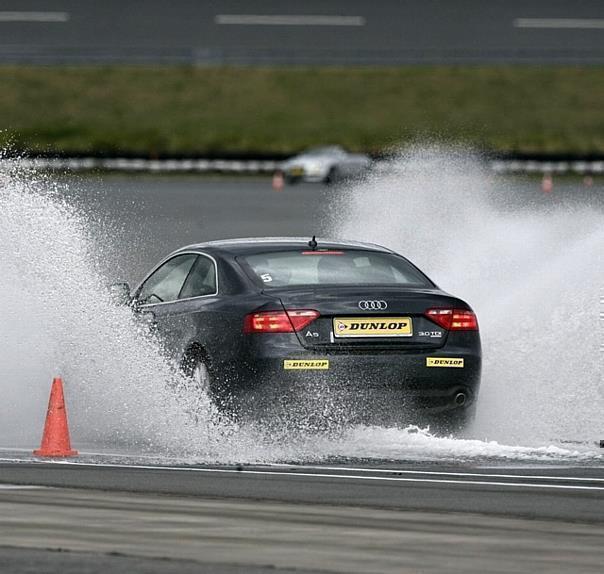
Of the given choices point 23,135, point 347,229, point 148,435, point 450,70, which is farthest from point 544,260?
point 450,70

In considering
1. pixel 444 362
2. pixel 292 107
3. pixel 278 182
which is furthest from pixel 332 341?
pixel 292 107

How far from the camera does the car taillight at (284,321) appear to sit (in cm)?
1061

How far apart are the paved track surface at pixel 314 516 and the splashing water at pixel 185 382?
76cm

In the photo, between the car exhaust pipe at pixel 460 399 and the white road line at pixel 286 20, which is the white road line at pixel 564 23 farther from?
the car exhaust pipe at pixel 460 399

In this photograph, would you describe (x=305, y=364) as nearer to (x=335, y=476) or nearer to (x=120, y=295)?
(x=335, y=476)

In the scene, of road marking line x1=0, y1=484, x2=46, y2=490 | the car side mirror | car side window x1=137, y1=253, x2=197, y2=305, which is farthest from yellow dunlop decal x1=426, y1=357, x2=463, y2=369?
road marking line x1=0, y1=484, x2=46, y2=490

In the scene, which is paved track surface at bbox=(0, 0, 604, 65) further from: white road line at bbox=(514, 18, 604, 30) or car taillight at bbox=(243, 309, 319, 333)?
car taillight at bbox=(243, 309, 319, 333)

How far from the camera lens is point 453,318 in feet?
36.1

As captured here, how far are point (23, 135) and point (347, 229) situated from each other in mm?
34048

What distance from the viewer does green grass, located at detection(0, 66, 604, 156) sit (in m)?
52.2

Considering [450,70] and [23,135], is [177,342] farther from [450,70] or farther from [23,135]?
[450,70]

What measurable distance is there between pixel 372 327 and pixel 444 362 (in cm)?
52

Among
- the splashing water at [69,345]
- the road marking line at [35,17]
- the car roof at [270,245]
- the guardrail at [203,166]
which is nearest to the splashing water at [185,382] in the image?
the splashing water at [69,345]

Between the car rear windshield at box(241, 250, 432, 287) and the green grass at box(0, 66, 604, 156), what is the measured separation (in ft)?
125
